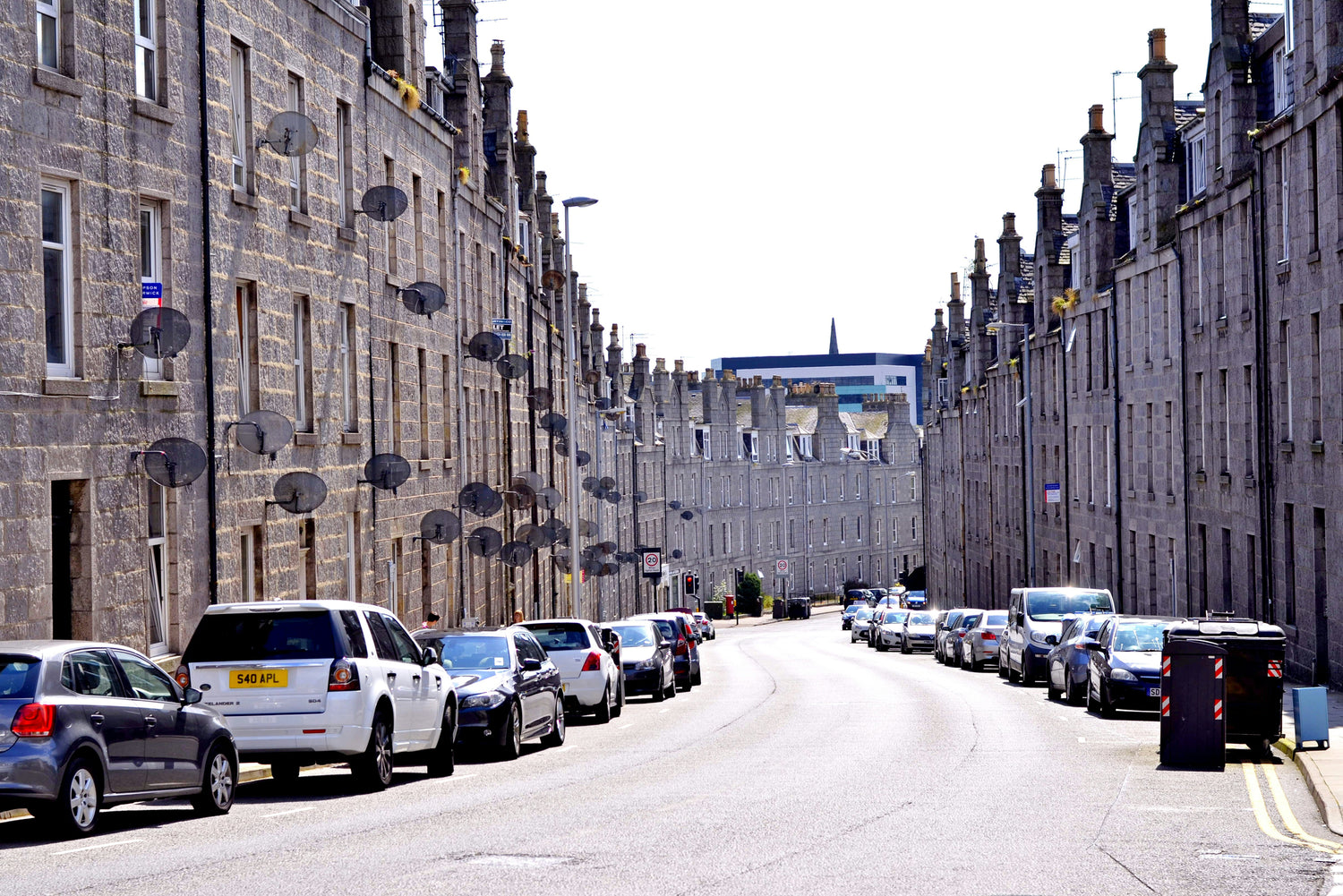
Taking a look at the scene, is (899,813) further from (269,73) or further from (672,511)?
(672,511)

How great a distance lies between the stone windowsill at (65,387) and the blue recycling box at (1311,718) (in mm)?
12942

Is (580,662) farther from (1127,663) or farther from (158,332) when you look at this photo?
(158,332)

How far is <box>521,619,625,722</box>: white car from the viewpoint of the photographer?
25250 mm

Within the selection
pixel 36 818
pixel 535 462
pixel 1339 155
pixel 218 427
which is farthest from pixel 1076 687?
pixel 535 462

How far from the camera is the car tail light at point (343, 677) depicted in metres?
14.7

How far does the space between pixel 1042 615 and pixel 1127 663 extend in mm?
8830

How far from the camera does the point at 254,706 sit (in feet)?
48.1

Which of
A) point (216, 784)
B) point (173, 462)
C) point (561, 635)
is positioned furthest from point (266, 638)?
point (561, 635)

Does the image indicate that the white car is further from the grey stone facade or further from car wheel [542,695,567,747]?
the grey stone facade

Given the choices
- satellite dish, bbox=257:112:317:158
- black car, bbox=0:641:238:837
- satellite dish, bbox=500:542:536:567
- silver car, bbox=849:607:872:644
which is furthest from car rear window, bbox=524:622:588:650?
silver car, bbox=849:607:872:644

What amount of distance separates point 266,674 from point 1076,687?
1555 centimetres

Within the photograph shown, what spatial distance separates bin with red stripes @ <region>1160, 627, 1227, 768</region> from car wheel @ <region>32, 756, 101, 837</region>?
34.3 feet

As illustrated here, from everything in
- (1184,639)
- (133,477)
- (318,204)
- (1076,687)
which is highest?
(318,204)

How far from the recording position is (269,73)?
23344 millimetres
